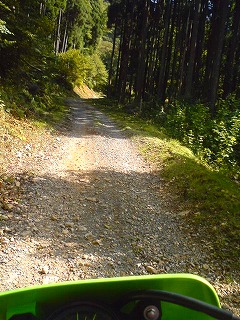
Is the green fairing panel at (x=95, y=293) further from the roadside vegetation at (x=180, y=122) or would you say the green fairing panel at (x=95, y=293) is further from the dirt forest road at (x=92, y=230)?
the roadside vegetation at (x=180, y=122)

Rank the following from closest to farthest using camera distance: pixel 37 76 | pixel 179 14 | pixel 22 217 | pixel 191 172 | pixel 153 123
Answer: pixel 22 217
pixel 191 172
pixel 37 76
pixel 153 123
pixel 179 14

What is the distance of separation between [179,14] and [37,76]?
15328 mm

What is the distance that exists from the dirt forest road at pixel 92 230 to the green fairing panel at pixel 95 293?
196 cm

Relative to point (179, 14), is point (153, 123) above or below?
below

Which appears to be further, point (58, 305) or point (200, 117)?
point (200, 117)

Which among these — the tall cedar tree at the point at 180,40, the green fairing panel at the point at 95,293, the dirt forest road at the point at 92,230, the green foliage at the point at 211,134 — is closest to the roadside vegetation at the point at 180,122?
the green foliage at the point at 211,134

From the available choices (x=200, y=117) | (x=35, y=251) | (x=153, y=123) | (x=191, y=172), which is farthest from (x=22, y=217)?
(x=153, y=123)

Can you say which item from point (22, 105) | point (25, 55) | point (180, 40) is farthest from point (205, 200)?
point (180, 40)

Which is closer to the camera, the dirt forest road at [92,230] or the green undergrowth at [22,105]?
the dirt forest road at [92,230]

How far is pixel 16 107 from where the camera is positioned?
Answer: 38.1ft

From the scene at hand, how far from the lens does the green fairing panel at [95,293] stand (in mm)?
1867

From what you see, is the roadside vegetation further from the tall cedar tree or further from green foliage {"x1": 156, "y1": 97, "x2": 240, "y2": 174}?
the tall cedar tree

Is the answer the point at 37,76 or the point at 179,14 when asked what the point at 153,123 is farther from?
the point at 179,14

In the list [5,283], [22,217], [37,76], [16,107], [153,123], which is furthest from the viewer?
[153,123]
